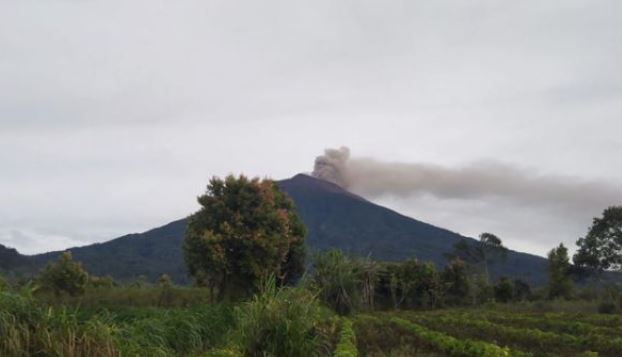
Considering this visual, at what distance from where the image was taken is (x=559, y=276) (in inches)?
2083

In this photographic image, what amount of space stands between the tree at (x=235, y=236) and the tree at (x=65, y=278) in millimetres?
10230

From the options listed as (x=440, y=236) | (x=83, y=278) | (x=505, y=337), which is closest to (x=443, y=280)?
(x=83, y=278)

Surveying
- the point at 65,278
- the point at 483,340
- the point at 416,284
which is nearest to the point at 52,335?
the point at 483,340

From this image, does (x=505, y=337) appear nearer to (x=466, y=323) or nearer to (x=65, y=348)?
(x=466, y=323)

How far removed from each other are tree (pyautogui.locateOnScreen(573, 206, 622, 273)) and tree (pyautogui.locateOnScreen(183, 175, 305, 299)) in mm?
37059

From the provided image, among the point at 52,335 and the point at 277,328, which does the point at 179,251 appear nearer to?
the point at 277,328

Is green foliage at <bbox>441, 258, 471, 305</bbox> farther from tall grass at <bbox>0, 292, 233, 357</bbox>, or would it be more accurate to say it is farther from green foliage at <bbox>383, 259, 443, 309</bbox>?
tall grass at <bbox>0, 292, 233, 357</bbox>

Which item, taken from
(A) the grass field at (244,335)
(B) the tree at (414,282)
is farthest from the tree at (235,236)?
(B) the tree at (414,282)

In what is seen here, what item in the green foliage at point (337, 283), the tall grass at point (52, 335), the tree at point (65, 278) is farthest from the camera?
the tree at point (65, 278)

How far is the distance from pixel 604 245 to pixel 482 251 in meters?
20.8

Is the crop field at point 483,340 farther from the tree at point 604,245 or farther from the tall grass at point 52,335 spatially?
the tree at point 604,245

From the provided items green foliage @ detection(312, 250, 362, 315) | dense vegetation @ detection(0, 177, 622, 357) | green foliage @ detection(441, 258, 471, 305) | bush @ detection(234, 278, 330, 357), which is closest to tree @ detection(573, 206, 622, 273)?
dense vegetation @ detection(0, 177, 622, 357)

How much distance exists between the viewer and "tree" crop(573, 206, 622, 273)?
5822 centimetres

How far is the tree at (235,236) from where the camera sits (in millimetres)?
29188
